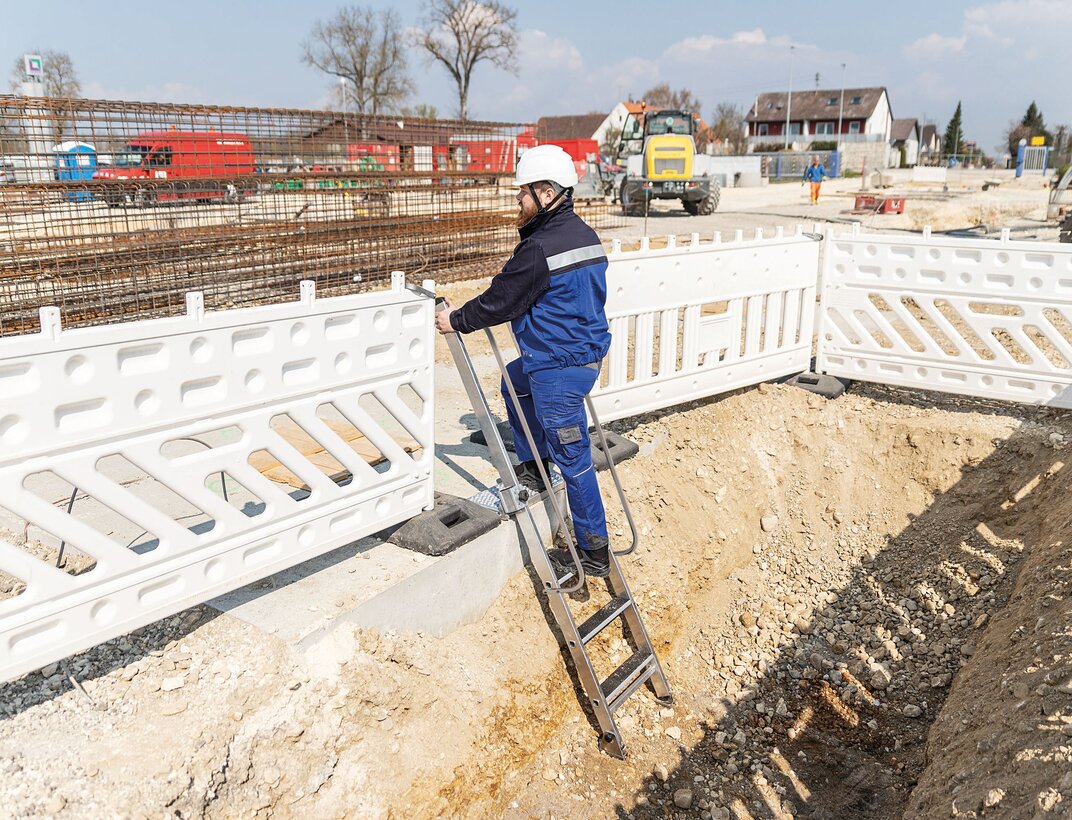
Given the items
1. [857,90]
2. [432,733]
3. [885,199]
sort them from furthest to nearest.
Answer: [857,90] < [885,199] < [432,733]

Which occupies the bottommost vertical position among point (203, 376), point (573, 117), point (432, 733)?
point (432, 733)

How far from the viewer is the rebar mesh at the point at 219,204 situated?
9.36 metres

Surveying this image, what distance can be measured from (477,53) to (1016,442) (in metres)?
52.7

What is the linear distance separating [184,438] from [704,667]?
3526 millimetres

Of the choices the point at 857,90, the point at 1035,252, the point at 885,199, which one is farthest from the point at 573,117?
the point at 1035,252

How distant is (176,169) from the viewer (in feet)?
35.4

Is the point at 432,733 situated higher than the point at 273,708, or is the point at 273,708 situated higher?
the point at 273,708

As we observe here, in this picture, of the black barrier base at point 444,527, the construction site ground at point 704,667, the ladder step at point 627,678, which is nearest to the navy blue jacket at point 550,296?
the black barrier base at point 444,527

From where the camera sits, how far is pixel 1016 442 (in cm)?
652

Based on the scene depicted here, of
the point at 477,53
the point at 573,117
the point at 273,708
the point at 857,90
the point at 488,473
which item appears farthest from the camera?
the point at 857,90

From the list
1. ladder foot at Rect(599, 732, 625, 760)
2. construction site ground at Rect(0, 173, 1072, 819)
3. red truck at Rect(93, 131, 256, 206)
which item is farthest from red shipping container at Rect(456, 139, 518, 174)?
ladder foot at Rect(599, 732, 625, 760)

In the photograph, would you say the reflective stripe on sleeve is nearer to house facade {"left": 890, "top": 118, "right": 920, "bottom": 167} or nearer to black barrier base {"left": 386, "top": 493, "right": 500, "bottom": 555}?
black barrier base {"left": 386, "top": 493, "right": 500, "bottom": 555}

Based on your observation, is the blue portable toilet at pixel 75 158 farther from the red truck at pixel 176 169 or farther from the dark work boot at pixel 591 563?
the dark work boot at pixel 591 563

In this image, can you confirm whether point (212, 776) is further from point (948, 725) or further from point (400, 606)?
point (948, 725)
